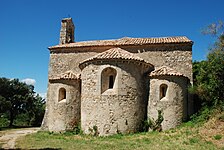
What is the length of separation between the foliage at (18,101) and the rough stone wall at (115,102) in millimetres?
22199

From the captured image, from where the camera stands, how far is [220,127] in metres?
15.4

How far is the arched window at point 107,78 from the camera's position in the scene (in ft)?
56.4

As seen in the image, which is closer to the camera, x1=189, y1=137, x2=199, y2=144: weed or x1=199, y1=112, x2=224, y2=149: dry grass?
x1=189, y1=137, x2=199, y2=144: weed

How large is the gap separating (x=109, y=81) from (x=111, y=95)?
4.01 feet

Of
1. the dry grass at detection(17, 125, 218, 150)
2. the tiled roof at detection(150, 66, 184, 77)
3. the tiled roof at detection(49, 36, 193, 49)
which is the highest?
the tiled roof at detection(49, 36, 193, 49)

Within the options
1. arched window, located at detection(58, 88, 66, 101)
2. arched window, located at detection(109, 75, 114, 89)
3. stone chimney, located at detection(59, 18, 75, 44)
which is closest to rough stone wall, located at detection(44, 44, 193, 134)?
arched window, located at detection(58, 88, 66, 101)

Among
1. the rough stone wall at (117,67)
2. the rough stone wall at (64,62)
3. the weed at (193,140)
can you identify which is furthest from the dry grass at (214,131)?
the rough stone wall at (64,62)

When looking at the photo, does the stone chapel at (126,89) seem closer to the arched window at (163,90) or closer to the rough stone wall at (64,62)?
the arched window at (163,90)

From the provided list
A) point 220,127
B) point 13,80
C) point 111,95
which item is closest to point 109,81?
point 111,95

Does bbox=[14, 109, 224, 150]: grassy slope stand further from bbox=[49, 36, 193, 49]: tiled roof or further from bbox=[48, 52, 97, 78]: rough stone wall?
bbox=[49, 36, 193, 49]: tiled roof

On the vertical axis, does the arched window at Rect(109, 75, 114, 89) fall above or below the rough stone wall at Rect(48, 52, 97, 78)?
below

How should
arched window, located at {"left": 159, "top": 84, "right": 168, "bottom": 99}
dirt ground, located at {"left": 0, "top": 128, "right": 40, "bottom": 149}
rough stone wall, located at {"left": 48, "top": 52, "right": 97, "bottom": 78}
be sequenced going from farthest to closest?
1. rough stone wall, located at {"left": 48, "top": 52, "right": 97, "bottom": 78}
2. arched window, located at {"left": 159, "top": 84, "right": 168, "bottom": 99}
3. dirt ground, located at {"left": 0, "top": 128, "right": 40, "bottom": 149}

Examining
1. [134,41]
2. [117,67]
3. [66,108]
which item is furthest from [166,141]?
[134,41]

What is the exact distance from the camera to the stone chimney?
24.8m
